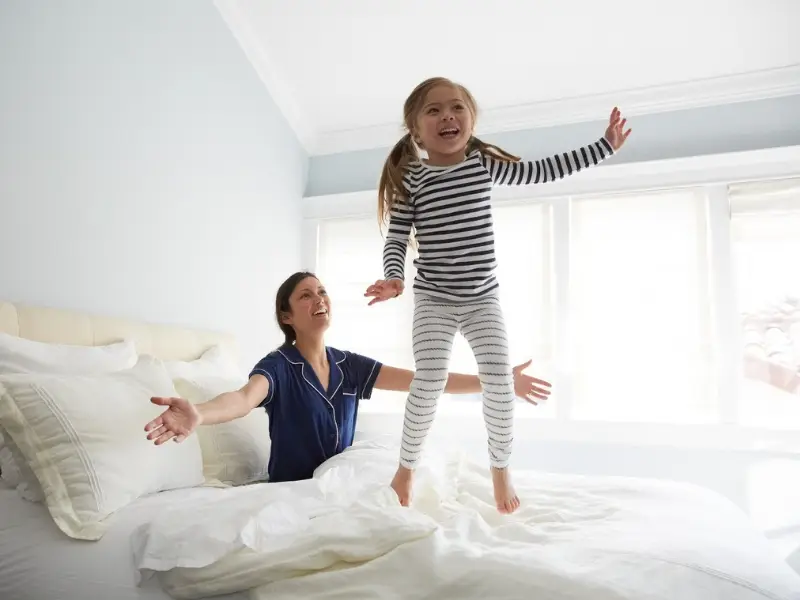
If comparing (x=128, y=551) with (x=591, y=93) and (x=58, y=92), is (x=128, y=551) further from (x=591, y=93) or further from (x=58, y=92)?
(x=591, y=93)

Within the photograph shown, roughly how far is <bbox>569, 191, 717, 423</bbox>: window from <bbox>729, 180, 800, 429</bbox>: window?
0.16 metres

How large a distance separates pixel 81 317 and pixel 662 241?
2626 millimetres

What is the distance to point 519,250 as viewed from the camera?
11.1 ft

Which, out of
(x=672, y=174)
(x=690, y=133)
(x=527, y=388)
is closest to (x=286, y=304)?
(x=527, y=388)

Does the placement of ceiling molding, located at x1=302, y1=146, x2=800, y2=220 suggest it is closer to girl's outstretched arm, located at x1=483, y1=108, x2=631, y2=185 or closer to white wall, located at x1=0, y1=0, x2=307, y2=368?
white wall, located at x1=0, y1=0, x2=307, y2=368

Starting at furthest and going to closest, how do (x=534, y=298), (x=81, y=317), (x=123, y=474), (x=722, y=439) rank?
(x=534, y=298), (x=722, y=439), (x=81, y=317), (x=123, y=474)

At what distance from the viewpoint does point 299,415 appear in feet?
6.30

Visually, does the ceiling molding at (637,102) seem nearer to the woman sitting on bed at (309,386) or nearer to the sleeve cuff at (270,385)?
the woman sitting on bed at (309,386)

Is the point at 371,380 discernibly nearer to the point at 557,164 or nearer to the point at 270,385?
the point at 270,385

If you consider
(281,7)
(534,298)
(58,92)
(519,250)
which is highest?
(281,7)

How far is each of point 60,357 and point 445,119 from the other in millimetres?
1295

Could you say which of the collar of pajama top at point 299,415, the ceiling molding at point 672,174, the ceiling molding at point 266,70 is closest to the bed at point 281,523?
the collar of pajama top at point 299,415

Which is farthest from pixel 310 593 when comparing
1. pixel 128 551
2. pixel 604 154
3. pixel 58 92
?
pixel 58 92

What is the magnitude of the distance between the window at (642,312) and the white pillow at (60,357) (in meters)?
2.14
